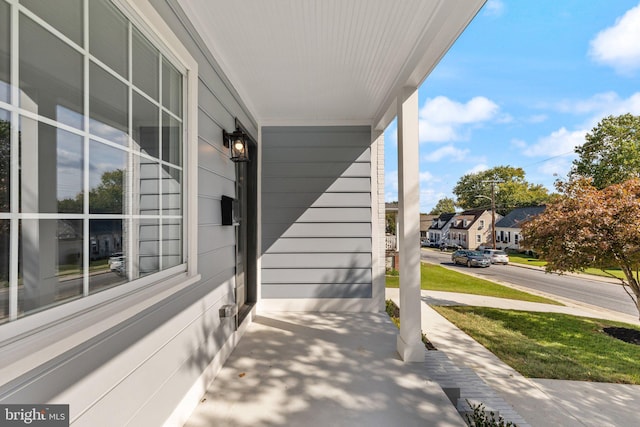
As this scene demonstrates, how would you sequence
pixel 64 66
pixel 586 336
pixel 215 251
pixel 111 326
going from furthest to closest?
pixel 586 336, pixel 215 251, pixel 111 326, pixel 64 66

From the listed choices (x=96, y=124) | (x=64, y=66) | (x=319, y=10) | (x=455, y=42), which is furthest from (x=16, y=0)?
(x=455, y=42)

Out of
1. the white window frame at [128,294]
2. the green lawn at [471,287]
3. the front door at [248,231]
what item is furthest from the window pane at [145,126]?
the green lawn at [471,287]

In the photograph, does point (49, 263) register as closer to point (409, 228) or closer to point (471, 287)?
point (409, 228)

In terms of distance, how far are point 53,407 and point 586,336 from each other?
648 cm

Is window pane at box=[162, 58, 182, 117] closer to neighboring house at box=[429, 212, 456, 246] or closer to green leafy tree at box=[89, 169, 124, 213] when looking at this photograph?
green leafy tree at box=[89, 169, 124, 213]

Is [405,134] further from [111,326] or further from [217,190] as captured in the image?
[111,326]

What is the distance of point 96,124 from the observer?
3.47 ft

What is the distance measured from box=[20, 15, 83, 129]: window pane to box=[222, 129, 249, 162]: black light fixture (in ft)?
4.62

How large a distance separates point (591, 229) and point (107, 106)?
5973 millimetres

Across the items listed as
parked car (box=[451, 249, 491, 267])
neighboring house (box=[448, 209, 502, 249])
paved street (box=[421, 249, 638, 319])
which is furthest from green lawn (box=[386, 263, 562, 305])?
neighboring house (box=[448, 209, 502, 249])

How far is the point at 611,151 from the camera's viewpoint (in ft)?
45.0

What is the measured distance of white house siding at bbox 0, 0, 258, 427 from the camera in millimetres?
894

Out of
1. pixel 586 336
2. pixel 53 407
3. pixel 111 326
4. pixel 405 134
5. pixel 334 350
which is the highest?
pixel 405 134
